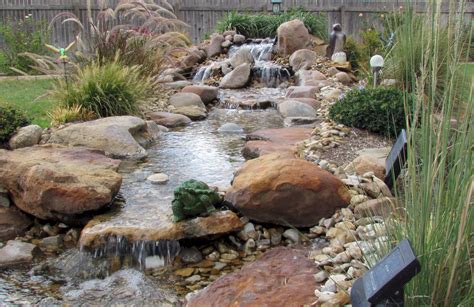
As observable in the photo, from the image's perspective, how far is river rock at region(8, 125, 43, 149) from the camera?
5258 mm

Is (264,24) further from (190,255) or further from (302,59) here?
(190,255)

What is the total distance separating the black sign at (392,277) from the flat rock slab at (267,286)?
2.70 ft

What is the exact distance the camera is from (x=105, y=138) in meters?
5.45

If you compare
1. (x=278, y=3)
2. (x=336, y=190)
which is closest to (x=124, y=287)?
(x=336, y=190)

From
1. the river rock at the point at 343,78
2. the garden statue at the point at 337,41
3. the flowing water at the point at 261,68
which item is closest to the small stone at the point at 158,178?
the river rock at the point at 343,78

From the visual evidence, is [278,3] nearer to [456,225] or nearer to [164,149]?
[164,149]

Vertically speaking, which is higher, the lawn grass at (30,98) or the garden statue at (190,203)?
the lawn grass at (30,98)

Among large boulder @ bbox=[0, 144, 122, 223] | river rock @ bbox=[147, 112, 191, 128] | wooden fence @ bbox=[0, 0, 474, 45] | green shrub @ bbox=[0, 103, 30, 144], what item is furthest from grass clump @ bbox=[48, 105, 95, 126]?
wooden fence @ bbox=[0, 0, 474, 45]

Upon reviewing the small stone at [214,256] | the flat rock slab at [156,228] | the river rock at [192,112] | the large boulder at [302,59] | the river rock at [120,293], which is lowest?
the river rock at [120,293]

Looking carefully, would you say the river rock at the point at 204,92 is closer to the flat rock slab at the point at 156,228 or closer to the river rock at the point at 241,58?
the river rock at the point at 241,58

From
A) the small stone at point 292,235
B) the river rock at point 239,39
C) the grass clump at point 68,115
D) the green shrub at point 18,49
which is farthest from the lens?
the river rock at point 239,39

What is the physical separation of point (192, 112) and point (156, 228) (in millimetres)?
4010

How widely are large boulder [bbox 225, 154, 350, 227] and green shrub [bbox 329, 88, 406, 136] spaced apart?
1594 mm

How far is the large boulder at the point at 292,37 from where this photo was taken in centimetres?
1096
